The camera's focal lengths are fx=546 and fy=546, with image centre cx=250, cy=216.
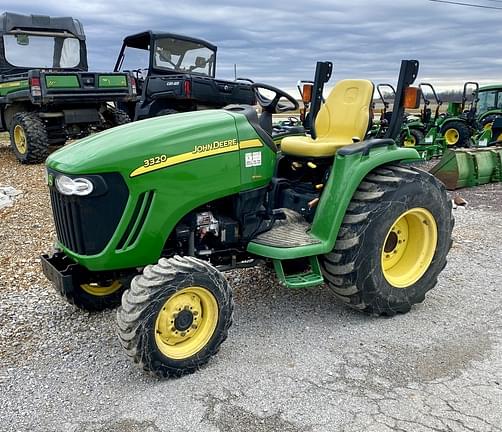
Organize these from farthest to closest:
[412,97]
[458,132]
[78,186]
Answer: [458,132] < [412,97] < [78,186]

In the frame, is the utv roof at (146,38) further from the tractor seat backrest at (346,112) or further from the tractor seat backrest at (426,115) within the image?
the tractor seat backrest at (346,112)

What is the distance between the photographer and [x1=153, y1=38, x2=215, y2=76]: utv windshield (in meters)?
11.4

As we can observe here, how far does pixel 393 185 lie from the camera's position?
3.67m

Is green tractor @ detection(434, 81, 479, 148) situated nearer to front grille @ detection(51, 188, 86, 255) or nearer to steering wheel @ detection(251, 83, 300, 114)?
steering wheel @ detection(251, 83, 300, 114)

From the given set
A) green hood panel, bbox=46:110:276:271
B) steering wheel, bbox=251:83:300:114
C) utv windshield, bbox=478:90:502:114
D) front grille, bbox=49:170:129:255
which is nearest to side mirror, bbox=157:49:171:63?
steering wheel, bbox=251:83:300:114

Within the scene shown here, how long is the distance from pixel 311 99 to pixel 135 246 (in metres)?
2.07

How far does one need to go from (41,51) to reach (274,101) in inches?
409

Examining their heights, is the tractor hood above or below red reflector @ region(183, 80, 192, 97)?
above

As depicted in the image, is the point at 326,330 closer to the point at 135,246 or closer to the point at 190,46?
the point at 135,246

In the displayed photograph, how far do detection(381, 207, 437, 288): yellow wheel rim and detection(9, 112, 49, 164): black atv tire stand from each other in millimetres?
8111

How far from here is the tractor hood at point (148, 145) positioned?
9.80 feet

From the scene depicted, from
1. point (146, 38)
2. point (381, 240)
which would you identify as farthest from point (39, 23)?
point (381, 240)

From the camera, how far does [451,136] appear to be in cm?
1511

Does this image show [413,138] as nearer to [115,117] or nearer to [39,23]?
[115,117]
